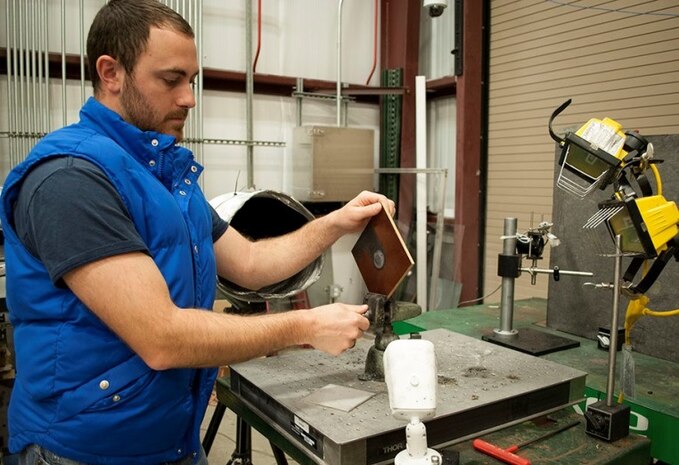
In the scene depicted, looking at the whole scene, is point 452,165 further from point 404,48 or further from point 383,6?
point 383,6

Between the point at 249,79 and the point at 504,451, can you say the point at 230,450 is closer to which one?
the point at 504,451

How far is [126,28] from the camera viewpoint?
98 centimetres

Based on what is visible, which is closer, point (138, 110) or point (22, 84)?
point (138, 110)

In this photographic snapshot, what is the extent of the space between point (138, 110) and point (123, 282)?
1.20 feet

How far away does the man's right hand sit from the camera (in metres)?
1.00

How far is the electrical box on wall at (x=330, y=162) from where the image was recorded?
3334mm

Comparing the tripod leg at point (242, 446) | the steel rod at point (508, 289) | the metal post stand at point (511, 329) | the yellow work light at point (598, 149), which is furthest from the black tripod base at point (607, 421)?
the tripod leg at point (242, 446)

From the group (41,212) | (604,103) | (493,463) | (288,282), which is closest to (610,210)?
(493,463)

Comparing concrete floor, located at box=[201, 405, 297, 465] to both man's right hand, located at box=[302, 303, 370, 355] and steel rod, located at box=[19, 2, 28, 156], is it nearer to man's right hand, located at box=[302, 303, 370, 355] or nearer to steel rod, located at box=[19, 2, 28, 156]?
man's right hand, located at box=[302, 303, 370, 355]

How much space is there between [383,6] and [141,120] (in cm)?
324

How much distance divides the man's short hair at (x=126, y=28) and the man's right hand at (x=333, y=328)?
1.86 feet

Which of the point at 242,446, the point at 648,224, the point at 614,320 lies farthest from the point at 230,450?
the point at 648,224

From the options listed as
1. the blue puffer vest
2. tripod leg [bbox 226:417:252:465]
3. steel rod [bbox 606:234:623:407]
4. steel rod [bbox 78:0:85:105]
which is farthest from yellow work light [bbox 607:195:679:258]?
steel rod [bbox 78:0:85:105]

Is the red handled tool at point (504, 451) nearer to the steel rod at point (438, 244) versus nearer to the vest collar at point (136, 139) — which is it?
the vest collar at point (136, 139)
